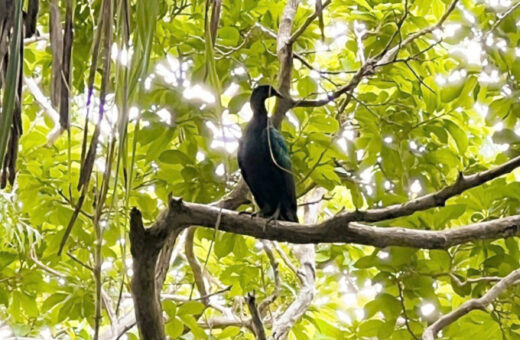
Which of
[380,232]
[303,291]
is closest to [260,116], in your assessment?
[303,291]

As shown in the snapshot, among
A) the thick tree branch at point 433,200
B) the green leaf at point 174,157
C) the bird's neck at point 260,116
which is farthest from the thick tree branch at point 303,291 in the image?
the thick tree branch at point 433,200

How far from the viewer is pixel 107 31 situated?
2.27ft

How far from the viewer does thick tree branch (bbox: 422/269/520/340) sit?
6.85 feet

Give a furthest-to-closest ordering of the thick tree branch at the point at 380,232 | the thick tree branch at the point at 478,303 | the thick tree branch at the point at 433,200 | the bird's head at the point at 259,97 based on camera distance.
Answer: the bird's head at the point at 259,97 → the thick tree branch at the point at 478,303 → the thick tree branch at the point at 380,232 → the thick tree branch at the point at 433,200

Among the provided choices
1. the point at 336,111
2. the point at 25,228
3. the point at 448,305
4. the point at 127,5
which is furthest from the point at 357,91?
the point at 127,5

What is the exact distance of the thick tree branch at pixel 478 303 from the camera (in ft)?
6.85

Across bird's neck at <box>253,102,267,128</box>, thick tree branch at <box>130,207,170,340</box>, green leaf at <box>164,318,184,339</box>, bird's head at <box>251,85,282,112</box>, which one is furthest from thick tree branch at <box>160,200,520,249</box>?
bird's neck at <box>253,102,267,128</box>

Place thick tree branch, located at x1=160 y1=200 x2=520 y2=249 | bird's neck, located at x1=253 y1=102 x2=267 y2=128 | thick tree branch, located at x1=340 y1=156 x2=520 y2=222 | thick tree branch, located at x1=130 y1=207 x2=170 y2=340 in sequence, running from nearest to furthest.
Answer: thick tree branch, located at x1=340 y1=156 x2=520 y2=222 → thick tree branch, located at x1=160 y1=200 x2=520 y2=249 → thick tree branch, located at x1=130 y1=207 x2=170 y2=340 → bird's neck, located at x1=253 y1=102 x2=267 y2=128

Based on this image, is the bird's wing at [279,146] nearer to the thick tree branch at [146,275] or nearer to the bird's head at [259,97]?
the bird's head at [259,97]

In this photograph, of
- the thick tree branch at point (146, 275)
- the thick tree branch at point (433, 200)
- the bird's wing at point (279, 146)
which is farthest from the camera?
the bird's wing at point (279, 146)

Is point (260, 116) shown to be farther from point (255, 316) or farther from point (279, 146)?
point (255, 316)

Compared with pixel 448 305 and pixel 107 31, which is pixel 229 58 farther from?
pixel 107 31

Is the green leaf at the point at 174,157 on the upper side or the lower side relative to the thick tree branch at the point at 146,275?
upper

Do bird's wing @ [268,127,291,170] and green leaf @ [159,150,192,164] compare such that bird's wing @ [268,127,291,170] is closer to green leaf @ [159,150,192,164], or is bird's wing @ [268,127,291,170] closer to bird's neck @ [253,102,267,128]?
green leaf @ [159,150,192,164]
